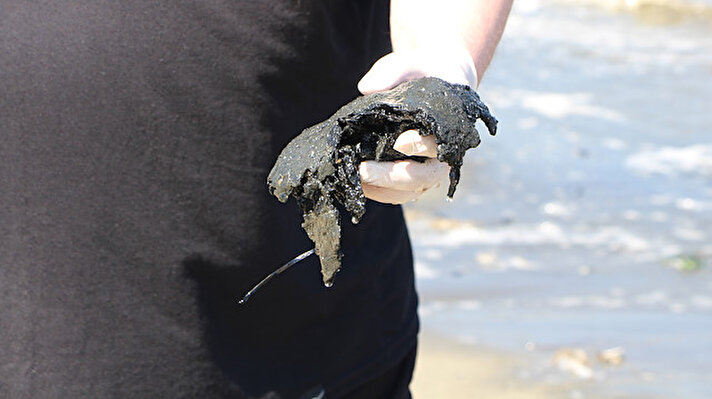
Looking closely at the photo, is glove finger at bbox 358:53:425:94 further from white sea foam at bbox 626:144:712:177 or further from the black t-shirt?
white sea foam at bbox 626:144:712:177

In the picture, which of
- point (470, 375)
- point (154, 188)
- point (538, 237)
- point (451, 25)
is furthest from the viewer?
point (538, 237)

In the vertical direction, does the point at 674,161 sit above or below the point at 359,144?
below

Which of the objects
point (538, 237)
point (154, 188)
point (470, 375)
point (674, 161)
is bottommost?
point (674, 161)

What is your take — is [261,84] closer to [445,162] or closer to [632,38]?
[445,162]

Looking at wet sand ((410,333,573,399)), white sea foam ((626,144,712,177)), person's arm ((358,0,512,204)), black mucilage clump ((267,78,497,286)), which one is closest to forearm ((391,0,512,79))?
person's arm ((358,0,512,204))

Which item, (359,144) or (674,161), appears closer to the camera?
(359,144)

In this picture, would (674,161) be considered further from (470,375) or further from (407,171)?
(407,171)

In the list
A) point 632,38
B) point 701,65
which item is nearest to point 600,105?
point 701,65

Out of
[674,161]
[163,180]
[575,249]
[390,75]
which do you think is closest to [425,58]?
[390,75]
